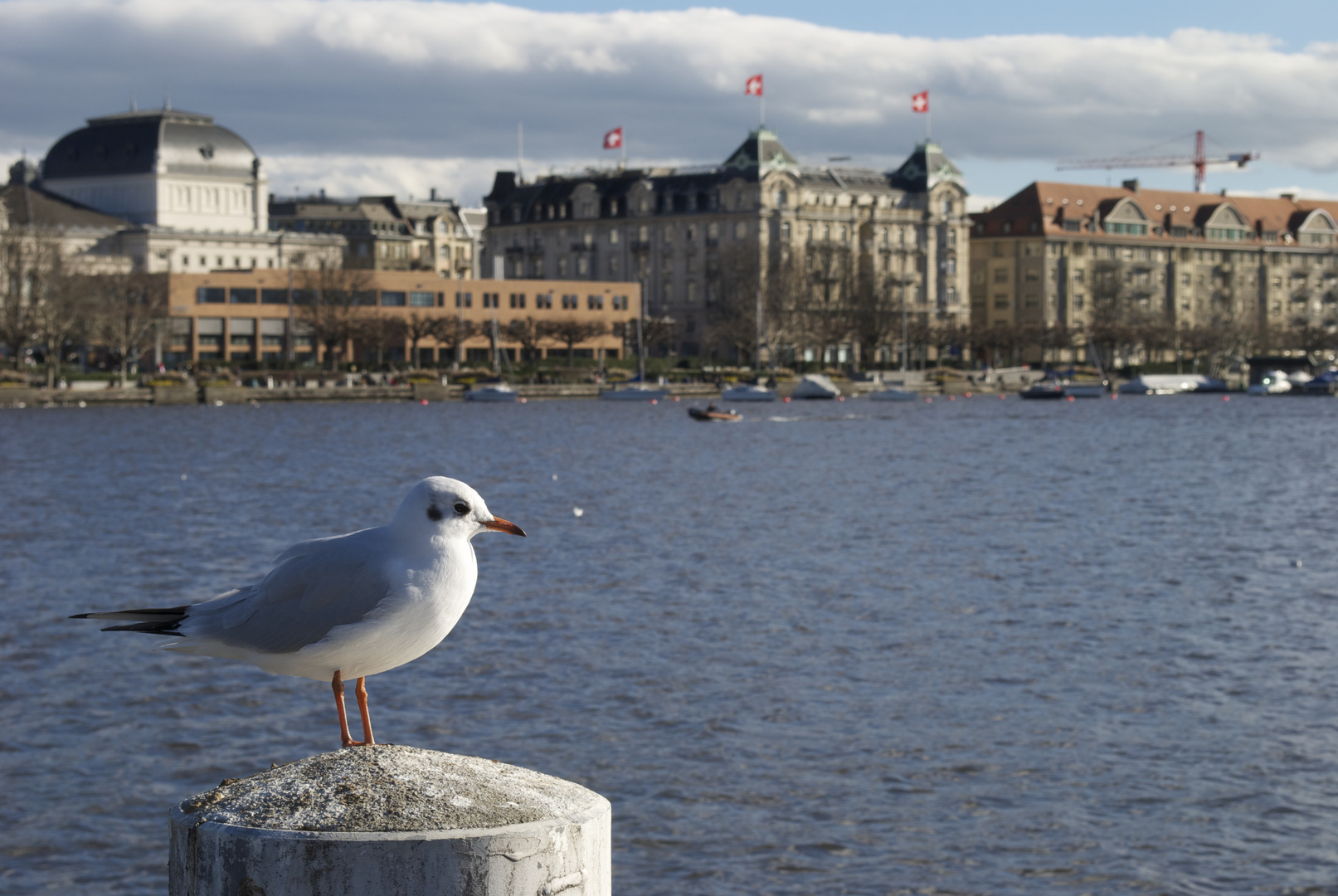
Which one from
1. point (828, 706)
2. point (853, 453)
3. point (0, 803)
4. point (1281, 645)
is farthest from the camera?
point (853, 453)

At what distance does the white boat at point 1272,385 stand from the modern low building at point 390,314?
65.7 meters

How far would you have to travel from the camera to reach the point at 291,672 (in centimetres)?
473

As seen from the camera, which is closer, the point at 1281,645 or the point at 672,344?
the point at 1281,645

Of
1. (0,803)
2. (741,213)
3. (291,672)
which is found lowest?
(0,803)

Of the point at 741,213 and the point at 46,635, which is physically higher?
the point at 741,213

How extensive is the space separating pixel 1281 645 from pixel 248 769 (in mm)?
18354

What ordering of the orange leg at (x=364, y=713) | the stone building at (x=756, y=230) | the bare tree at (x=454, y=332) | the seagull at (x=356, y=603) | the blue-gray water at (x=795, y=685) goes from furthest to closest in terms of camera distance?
the stone building at (x=756, y=230) → the bare tree at (x=454, y=332) → the blue-gray water at (x=795, y=685) → the seagull at (x=356, y=603) → the orange leg at (x=364, y=713)

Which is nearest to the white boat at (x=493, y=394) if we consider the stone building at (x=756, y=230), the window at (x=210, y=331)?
the window at (x=210, y=331)

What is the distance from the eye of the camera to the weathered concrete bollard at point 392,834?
323 cm

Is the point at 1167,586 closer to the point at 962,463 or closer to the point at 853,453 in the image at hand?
the point at 962,463

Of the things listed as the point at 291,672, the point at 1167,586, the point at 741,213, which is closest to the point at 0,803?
the point at 291,672

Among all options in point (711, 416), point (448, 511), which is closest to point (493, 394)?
point (711, 416)

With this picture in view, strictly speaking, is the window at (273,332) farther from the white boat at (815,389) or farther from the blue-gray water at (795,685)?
the blue-gray water at (795,685)

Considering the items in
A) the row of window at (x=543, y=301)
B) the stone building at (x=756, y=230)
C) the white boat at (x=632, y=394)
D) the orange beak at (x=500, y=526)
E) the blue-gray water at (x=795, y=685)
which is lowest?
the blue-gray water at (x=795, y=685)
